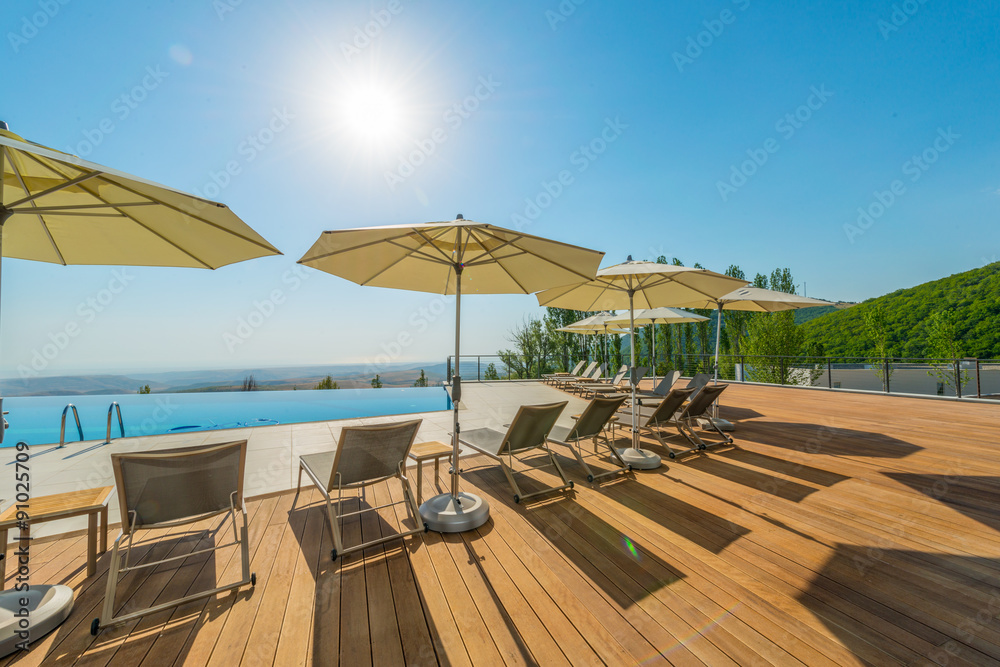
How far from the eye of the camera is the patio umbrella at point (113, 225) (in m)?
2.16

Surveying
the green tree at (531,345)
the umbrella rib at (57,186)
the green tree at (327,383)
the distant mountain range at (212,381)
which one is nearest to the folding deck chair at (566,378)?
the distant mountain range at (212,381)

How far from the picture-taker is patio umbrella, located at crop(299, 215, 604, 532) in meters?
2.76

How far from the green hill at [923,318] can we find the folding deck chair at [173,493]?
25.8 meters

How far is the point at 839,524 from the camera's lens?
2836 mm

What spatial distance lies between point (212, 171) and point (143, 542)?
627cm

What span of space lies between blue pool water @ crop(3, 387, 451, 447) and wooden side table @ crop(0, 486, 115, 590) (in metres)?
5.30

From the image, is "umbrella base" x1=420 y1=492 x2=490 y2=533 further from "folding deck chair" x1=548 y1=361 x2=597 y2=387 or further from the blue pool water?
"folding deck chair" x1=548 y1=361 x2=597 y2=387

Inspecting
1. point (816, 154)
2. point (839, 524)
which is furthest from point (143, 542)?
point (816, 154)

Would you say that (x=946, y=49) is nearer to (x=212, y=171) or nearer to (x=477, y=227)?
(x=477, y=227)

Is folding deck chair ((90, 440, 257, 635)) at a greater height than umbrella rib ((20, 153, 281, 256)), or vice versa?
umbrella rib ((20, 153, 281, 256))

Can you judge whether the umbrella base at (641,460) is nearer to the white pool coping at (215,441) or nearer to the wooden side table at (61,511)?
the white pool coping at (215,441)

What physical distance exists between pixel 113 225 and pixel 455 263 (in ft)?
8.05

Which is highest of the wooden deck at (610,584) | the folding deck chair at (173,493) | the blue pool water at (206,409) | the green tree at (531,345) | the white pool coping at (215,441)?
the green tree at (531,345)

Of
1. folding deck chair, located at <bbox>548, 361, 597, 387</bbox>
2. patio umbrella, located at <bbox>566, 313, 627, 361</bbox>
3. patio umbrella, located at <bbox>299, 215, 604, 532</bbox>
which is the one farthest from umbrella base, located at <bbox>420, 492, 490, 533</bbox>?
patio umbrella, located at <bbox>566, 313, 627, 361</bbox>
